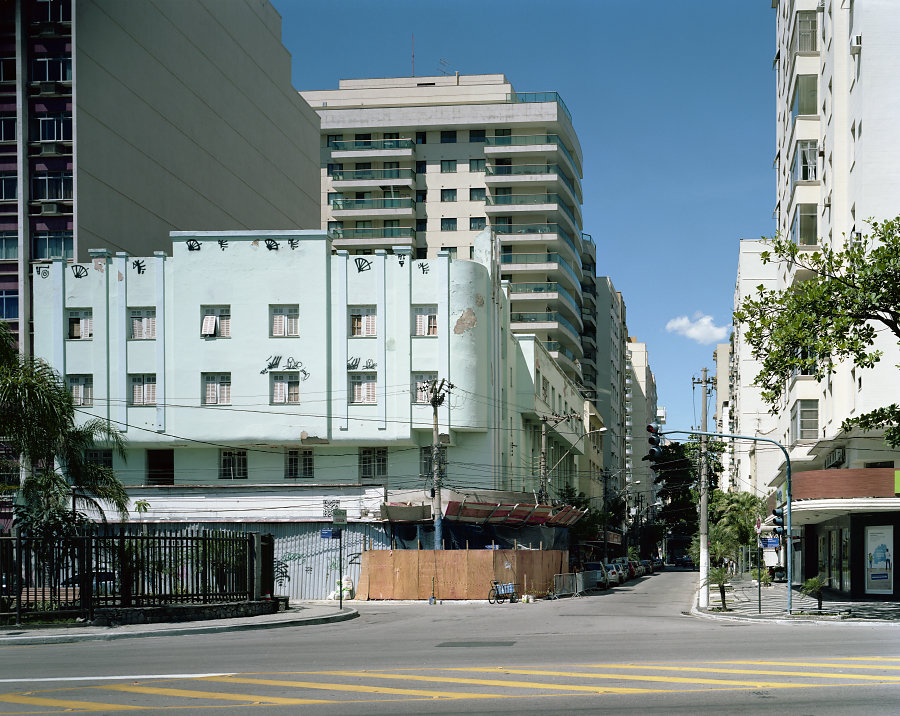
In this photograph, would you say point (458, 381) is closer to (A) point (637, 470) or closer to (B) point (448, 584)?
(B) point (448, 584)

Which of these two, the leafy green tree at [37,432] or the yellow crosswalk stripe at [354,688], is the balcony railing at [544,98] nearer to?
the leafy green tree at [37,432]

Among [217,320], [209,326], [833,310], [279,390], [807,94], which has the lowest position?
[279,390]

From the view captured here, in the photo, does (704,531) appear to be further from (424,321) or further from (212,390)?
(212,390)

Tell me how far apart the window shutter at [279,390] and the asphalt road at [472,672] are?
26.9 m

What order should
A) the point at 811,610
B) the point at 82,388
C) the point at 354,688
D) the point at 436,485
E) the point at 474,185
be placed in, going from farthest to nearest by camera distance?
the point at 474,185
the point at 82,388
the point at 436,485
the point at 811,610
the point at 354,688

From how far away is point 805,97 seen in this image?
147 feet

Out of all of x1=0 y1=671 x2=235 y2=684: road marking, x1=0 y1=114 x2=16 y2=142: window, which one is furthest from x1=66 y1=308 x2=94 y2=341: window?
x1=0 y1=671 x2=235 y2=684: road marking

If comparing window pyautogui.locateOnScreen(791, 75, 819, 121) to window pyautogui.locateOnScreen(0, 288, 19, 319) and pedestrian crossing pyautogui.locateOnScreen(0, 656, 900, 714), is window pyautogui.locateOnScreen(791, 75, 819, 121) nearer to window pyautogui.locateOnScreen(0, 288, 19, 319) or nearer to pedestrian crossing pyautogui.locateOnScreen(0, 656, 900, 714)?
pedestrian crossing pyautogui.locateOnScreen(0, 656, 900, 714)

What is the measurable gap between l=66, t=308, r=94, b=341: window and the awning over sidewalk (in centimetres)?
2042

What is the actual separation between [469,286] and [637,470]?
381 ft

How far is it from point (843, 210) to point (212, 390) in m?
30.1

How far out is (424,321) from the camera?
51.7 metres

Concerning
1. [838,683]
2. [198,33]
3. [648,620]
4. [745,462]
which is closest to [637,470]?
[745,462]

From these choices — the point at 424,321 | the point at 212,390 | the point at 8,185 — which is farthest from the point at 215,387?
the point at 8,185
